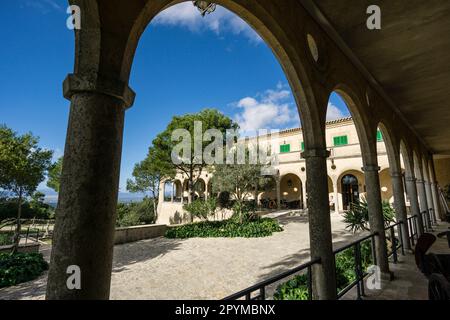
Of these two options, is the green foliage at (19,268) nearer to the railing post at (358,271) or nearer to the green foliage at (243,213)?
the railing post at (358,271)

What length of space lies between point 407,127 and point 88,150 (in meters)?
12.1

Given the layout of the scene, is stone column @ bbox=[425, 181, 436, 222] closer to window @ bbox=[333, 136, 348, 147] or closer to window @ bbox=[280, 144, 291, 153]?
window @ bbox=[333, 136, 348, 147]

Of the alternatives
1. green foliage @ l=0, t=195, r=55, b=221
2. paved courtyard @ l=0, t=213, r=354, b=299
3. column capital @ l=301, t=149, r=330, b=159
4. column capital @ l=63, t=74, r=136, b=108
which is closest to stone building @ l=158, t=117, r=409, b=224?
paved courtyard @ l=0, t=213, r=354, b=299

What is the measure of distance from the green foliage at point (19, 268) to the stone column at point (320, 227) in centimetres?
869

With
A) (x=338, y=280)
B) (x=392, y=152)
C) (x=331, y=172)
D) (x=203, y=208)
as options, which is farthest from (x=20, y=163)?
(x=331, y=172)

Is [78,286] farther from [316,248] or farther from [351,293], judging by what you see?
[351,293]

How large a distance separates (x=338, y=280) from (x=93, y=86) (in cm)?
639

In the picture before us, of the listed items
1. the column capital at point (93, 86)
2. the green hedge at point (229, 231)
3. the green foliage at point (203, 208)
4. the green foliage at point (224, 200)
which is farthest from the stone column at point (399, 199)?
the green foliage at point (224, 200)

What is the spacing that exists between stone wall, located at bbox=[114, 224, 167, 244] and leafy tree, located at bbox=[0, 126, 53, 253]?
14.2ft

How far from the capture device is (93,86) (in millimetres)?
1575

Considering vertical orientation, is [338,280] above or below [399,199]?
below

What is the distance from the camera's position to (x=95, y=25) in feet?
5.35

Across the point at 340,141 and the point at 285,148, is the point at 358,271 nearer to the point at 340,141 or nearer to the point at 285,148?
the point at 340,141
